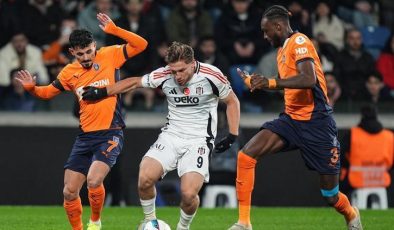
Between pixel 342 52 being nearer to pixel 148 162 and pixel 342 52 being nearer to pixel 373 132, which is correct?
pixel 373 132

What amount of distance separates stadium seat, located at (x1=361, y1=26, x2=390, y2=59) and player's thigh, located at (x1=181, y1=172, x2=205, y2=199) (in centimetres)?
873

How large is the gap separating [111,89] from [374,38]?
8.75 m

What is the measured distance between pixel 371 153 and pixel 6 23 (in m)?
6.24

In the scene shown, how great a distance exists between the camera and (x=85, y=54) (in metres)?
11.2

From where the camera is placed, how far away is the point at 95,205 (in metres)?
11.1

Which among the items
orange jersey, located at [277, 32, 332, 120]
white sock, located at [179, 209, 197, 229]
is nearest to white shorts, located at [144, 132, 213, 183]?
white sock, located at [179, 209, 197, 229]

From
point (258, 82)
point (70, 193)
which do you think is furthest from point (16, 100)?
point (258, 82)

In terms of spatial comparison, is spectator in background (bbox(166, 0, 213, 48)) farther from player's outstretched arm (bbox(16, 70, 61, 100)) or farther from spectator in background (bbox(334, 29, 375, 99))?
player's outstretched arm (bbox(16, 70, 61, 100))

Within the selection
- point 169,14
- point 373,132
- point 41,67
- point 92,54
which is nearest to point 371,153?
point 373,132

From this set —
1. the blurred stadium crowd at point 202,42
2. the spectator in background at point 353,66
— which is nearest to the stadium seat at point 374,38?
the blurred stadium crowd at point 202,42

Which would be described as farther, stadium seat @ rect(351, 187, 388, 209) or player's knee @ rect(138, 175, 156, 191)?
stadium seat @ rect(351, 187, 388, 209)

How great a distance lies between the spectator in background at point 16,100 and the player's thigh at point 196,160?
21.7 feet

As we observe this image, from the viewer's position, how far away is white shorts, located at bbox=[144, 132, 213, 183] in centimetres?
1065

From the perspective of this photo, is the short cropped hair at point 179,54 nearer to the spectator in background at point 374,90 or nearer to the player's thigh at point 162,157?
the player's thigh at point 162,157
